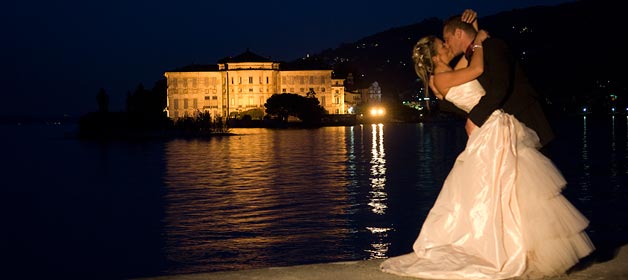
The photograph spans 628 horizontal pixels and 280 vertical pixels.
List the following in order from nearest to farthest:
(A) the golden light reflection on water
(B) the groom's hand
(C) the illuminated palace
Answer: (B) the groom's hand → (A) the golden light reflection on water → (C) the illuminated palace

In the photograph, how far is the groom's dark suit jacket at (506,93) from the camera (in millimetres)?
4797

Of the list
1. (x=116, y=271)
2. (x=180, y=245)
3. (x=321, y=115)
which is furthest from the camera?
(x=321, y=115)

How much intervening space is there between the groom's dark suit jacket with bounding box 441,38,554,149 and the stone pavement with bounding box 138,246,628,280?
0.87 meters

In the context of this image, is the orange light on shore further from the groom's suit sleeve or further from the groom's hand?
the groom's suit sleeve

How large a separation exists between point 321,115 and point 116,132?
4669cm

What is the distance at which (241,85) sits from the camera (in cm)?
12588

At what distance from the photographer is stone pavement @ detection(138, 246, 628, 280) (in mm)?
4770

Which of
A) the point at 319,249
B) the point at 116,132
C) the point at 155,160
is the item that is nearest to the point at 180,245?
the point at 319,249

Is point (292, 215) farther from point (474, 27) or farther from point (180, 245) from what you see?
point (474, 27)

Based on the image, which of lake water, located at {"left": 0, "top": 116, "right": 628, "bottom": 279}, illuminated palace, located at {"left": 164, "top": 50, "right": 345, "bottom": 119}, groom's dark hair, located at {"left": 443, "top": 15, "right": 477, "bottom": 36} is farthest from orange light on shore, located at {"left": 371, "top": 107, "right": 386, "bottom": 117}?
groom's dark hair, located at {"left": 443, "top": 15, "right": 477, "bottom": 36}

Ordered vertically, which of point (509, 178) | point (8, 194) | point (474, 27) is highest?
point (474, 27)

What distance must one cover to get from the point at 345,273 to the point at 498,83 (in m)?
1.53

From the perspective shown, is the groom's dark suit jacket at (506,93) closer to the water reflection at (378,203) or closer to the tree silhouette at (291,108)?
the water reflection at (378,203)

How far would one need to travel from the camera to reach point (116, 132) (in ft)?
257
